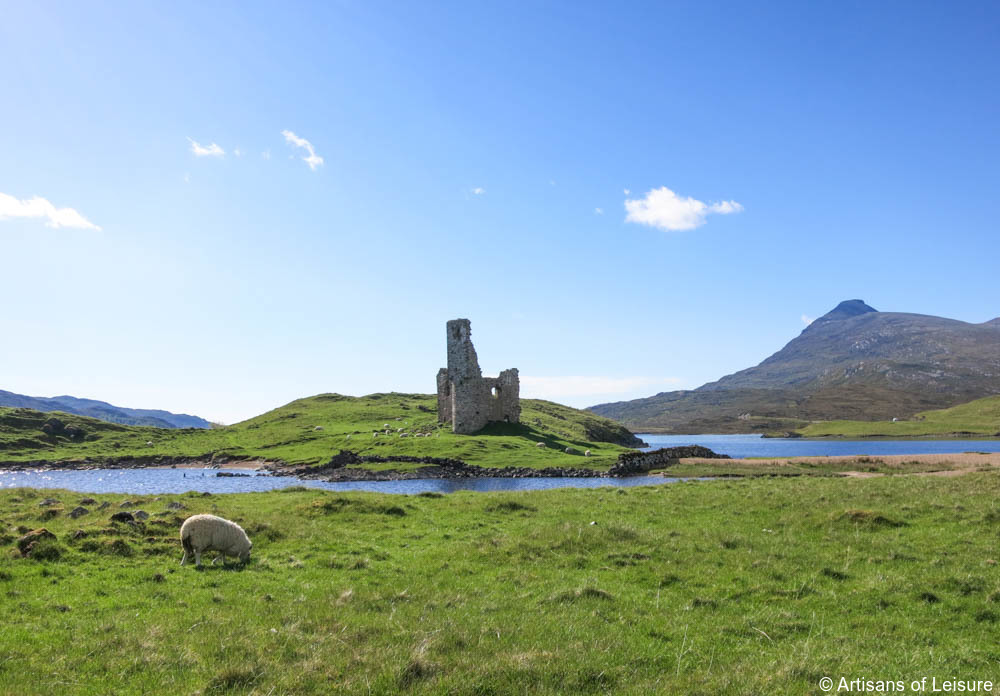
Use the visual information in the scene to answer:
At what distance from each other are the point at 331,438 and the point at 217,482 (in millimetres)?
31548

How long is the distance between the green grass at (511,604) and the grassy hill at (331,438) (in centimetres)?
4877

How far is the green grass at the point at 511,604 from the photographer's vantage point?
32.2 ft

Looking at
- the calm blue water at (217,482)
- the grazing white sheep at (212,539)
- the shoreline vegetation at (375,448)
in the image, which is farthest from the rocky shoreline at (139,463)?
the grazing white sheep at (212,539)

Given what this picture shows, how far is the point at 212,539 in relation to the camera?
1817 centimetres

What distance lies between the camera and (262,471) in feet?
270

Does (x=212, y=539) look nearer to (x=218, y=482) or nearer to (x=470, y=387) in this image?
(x=218, y=482)

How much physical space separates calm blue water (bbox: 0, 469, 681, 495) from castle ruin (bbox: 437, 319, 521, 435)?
26586 mm

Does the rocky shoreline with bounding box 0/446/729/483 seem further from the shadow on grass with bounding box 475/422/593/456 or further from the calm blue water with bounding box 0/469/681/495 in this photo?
the shadow on grass with bounding box 475/422/593/456

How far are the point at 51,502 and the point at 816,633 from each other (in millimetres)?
30106

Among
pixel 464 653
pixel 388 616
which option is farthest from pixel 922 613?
pixel 388 616

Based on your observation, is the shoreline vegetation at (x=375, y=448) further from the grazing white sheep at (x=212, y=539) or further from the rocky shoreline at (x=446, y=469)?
the grazing white sheep at (x=212, y=539)

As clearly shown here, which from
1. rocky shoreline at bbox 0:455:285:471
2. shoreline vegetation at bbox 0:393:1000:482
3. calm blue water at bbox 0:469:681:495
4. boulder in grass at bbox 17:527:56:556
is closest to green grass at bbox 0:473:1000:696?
boulder in grass at bbox 17:527:56:556

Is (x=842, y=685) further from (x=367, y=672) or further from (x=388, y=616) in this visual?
(x=388, y=616)

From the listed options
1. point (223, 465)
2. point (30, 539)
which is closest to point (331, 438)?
point (223, 465)
